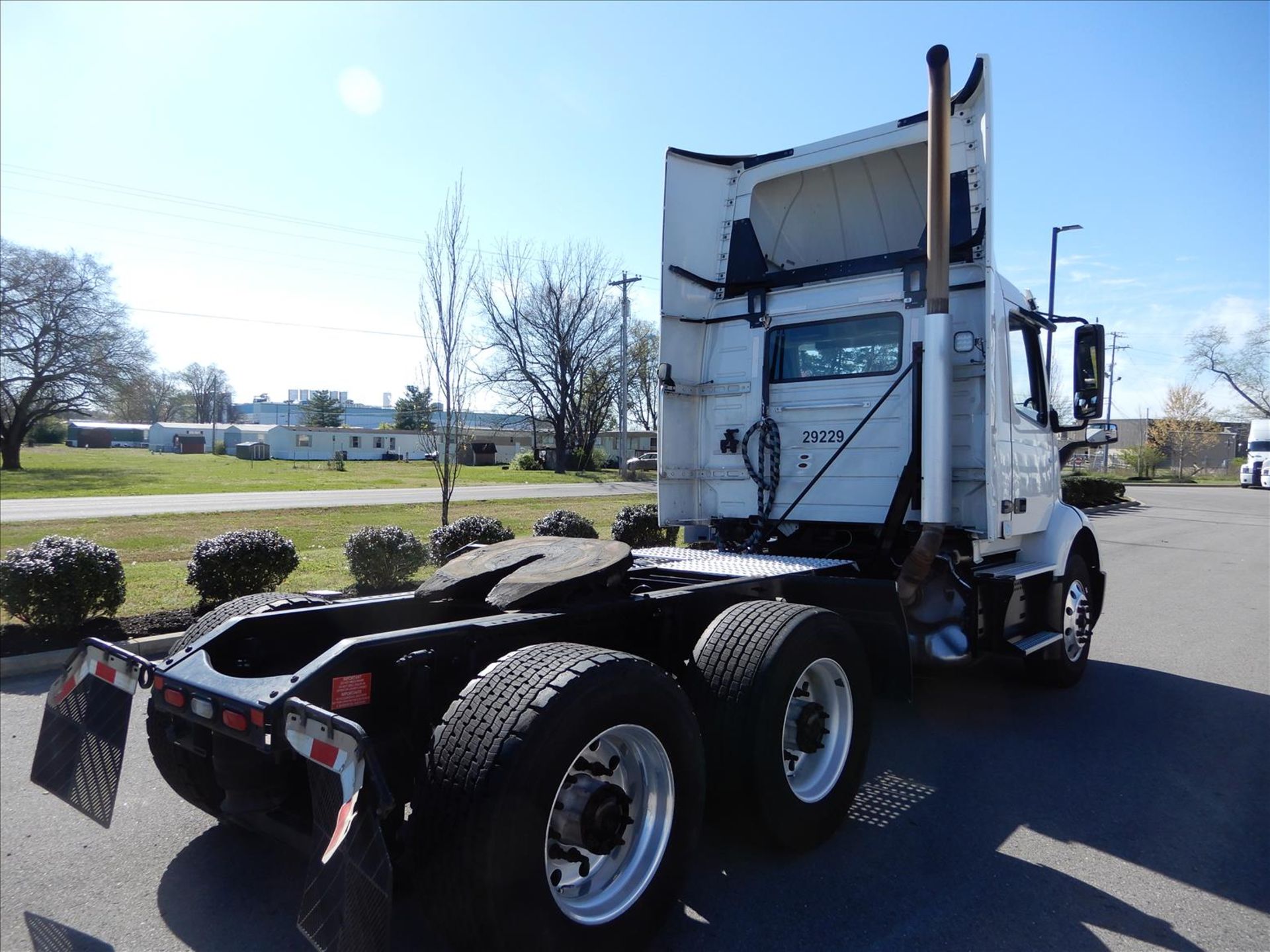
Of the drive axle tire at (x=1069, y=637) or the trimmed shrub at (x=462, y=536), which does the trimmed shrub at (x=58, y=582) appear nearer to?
the trimmed shrub at (x=462, y=536)

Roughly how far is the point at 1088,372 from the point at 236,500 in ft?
70.3

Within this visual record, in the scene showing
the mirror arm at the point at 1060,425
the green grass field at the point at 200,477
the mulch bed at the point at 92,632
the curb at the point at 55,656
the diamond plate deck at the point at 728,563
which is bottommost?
the curb at the point at 55,656

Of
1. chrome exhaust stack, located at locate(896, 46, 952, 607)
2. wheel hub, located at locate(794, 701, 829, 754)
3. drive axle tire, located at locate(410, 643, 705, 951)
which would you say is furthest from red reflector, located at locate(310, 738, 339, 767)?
chrome exhaust stack, located at locate(896, 46, 952, 607)

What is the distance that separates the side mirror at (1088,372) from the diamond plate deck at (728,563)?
7.11 feet

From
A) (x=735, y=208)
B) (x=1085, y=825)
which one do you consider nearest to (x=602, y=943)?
(x=1085, y=825)

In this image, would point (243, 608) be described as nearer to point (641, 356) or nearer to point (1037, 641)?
point (1037, 641)

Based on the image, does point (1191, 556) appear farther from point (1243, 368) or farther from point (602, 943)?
point (1243, 368)

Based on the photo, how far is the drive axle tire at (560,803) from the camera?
2.33 m

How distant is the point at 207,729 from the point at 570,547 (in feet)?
5.80

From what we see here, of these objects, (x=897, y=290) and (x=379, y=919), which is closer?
(x=379, y=919)

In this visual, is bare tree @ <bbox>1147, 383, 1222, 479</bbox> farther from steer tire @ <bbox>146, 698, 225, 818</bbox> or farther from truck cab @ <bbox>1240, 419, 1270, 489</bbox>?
steer tire @ <bbox>146, 698, 225, 818</bbox>

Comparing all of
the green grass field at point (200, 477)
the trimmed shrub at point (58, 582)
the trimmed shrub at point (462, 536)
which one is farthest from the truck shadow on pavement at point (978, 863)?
the green grass field at point (200, 477)

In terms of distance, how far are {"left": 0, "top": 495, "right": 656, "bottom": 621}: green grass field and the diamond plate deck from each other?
515 centimetres

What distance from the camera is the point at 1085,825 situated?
4.00m
